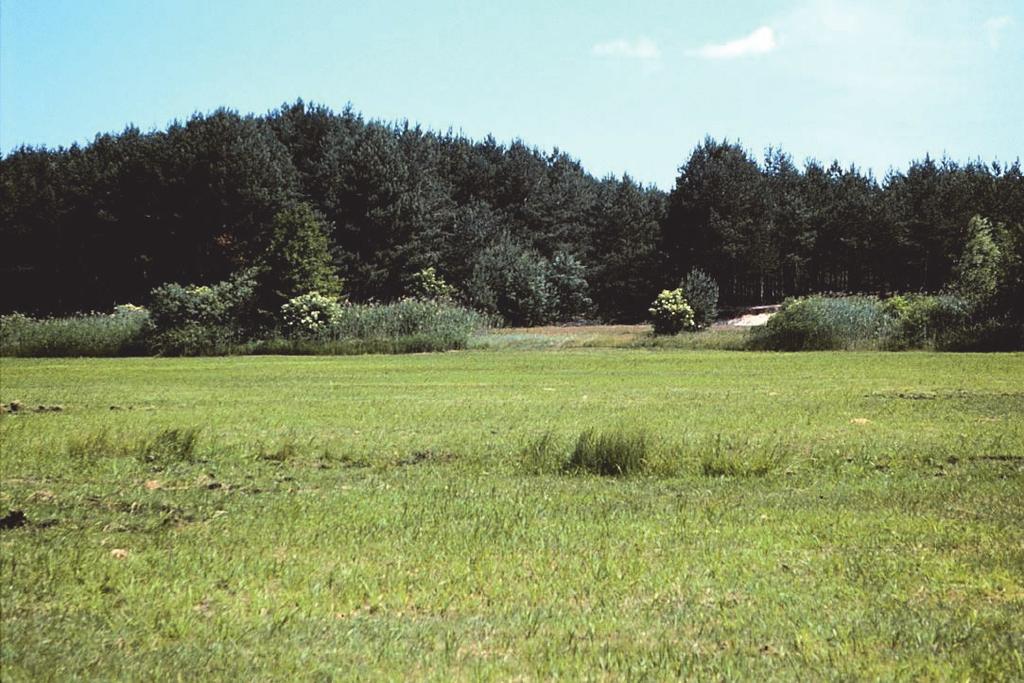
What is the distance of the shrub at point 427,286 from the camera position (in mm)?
62562

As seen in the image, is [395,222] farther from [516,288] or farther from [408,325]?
[408,325]

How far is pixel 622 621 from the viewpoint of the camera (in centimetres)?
493

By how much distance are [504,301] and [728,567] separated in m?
57.7

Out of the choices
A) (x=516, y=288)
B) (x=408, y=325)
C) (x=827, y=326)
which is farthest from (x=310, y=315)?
(x=516, y=288)

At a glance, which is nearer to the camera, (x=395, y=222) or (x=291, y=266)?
(x=291, y=266)

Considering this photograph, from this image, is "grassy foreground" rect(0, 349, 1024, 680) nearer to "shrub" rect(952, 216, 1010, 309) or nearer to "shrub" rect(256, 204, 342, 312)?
"shrub" rect(952, 216, 1010, 309)

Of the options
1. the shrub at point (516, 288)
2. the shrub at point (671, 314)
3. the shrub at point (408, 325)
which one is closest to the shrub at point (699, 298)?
the shrub at point (671, 314)

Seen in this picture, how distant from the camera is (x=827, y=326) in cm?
3338

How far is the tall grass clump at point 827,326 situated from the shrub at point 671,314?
23.1 ft

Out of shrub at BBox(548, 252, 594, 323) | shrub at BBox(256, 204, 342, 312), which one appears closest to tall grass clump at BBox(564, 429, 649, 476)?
shrub at BBox(256, 204, 342, 312)

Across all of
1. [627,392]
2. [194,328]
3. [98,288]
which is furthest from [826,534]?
[98,288]

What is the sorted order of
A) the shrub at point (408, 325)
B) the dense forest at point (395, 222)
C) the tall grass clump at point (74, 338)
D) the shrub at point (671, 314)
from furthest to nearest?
the dense forest at point (395, 222), the shrub at point (671, 314), the shrub at point (408, 325), the tall grass clump at point (74, 338)

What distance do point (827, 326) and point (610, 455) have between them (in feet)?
85.5

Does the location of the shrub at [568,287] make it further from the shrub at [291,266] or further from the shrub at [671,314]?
the shrub at [291,266]
